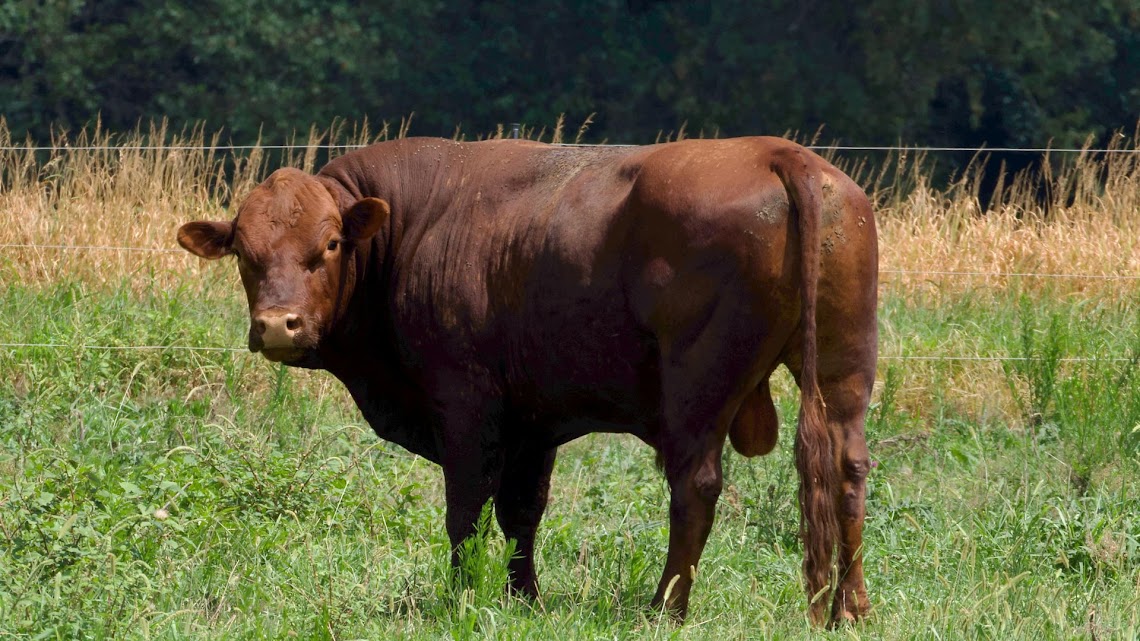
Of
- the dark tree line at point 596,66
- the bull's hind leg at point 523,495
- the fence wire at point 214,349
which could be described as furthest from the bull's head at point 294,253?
the dark tree line at point 596,66

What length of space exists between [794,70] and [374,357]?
676 inches

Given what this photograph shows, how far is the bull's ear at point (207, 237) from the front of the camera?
510 cm

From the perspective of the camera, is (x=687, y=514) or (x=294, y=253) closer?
(x=687, y=514)

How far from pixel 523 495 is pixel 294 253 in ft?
3.95

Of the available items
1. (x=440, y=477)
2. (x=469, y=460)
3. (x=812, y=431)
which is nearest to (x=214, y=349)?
(x=440, y=477)

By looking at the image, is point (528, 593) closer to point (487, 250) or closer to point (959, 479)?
point (487, 250)

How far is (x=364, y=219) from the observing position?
197 inches

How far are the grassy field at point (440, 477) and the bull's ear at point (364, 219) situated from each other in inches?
41.3

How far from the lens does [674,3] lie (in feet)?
75.7

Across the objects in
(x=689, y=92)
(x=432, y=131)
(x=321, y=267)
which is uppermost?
(x=321, y=267)

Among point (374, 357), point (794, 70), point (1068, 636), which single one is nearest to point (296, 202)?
point (374, 357)

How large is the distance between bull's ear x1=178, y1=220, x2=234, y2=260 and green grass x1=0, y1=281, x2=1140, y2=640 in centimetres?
88

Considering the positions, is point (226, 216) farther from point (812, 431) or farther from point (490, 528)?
point (812, 431)

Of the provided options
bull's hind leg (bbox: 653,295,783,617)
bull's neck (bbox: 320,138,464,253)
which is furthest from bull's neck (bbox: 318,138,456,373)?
bull's hind leg (bbox: 653,295,783,617)
